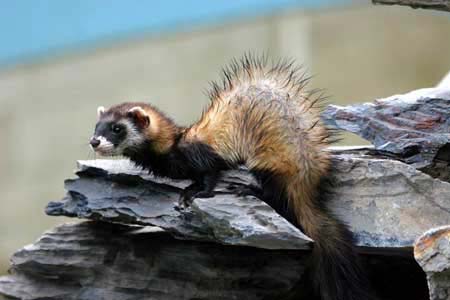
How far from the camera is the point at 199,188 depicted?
4.08 m

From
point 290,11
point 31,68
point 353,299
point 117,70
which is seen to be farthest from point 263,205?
point 31,68

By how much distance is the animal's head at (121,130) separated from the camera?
4.35m

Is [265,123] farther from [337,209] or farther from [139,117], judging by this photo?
[139,117]

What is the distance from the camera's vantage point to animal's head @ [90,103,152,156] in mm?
4348

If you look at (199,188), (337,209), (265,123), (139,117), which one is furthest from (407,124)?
(139,117)

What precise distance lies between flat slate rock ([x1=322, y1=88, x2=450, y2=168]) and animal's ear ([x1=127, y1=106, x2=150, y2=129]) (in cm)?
81

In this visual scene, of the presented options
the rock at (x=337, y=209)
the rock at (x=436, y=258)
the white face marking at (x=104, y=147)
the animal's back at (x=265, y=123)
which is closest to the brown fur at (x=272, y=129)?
the animal's back at (x=265, y=123)

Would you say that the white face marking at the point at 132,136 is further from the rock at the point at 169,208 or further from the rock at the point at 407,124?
the rock at the point at 407,124

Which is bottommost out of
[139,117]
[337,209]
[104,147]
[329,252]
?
[329,252]

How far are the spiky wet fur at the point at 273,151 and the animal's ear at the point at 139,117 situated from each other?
1.6 inches

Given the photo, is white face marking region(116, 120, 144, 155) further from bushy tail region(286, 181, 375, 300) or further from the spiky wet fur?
bushy tail region(286, 181, 375, 300)

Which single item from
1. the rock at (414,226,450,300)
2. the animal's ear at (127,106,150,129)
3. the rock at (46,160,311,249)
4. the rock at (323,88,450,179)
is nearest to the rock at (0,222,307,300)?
the rock at (46,160,311,249)

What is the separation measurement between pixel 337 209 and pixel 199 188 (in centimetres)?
58

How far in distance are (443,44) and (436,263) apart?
5.70m
